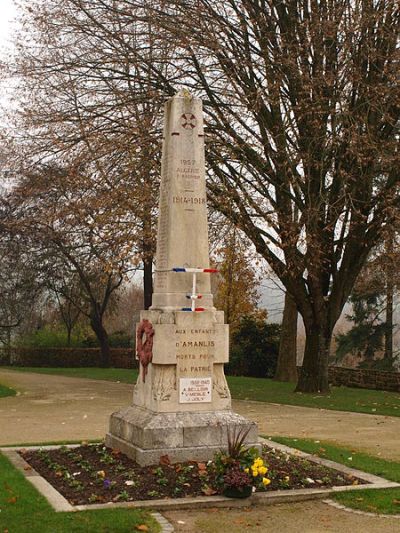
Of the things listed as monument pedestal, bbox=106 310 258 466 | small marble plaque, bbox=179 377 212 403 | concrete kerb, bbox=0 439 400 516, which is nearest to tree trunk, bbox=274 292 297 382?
monument pedestal, bbox=106 310 258 466

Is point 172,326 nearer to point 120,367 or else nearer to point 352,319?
point 352,319

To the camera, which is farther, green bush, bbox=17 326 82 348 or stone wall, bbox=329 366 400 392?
green bush, bbox=17 326 82 348

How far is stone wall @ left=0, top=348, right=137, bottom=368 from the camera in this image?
129 feet

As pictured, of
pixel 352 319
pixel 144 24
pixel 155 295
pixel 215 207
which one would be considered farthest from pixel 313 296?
pixel 352 319

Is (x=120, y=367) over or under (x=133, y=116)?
under

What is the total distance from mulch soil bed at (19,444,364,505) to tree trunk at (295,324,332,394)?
448 inches

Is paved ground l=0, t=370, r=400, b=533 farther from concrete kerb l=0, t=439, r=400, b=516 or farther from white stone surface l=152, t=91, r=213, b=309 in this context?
white stone surface l=152, t=91, r=213, b=309

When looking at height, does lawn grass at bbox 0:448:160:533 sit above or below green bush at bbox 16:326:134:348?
below

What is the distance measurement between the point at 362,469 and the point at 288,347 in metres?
18.5

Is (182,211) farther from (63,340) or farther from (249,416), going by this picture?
(63,340)

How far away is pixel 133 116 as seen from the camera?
63.7ft

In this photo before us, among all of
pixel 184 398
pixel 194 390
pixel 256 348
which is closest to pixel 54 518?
pixel 184 398

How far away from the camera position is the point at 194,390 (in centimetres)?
926

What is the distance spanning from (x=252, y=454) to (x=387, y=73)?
1199cm
